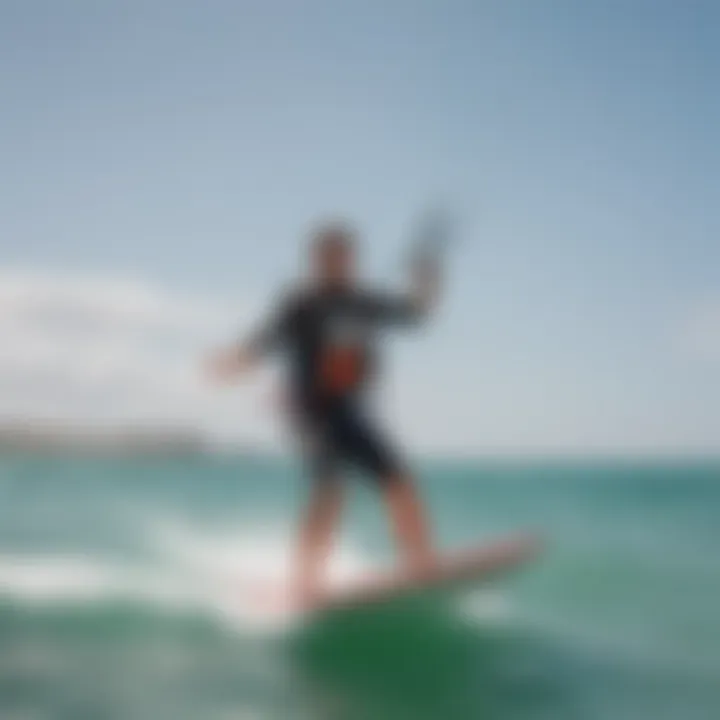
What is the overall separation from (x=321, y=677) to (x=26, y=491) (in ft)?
17.5

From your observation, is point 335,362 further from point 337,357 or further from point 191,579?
point 191,579

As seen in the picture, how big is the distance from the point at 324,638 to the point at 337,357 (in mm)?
891

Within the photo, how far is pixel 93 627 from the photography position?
124 inches

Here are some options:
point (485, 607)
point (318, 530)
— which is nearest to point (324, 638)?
point (318, 530)

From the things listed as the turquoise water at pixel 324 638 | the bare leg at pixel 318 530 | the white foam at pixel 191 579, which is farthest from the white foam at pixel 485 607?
the bare leg at pixel 318 530

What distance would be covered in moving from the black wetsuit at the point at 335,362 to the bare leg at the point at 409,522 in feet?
0.27

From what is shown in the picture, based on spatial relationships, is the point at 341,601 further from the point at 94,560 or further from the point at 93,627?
the point at 94,560

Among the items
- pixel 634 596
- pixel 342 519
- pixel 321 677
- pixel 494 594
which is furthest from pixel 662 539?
pixel 321 677

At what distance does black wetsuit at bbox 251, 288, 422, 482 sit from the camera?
3.07 meters

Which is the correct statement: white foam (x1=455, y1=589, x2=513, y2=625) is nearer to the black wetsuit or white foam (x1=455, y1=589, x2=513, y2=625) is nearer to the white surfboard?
the white surfboard

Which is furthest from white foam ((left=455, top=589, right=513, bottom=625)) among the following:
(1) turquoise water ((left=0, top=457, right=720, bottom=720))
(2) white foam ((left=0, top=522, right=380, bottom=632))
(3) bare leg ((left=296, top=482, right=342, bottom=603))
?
(3) bare leg ((left=296, top=482, right=342, bottom=603))

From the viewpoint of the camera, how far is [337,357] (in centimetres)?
307

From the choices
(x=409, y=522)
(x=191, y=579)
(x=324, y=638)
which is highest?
(x=191, y=579)

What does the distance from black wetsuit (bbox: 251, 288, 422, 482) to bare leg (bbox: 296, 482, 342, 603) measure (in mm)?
129
